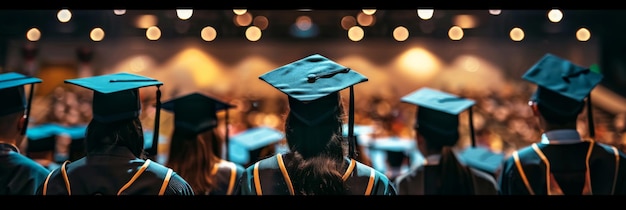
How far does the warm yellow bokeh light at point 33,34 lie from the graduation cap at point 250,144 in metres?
1.51

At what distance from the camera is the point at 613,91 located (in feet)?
16.3

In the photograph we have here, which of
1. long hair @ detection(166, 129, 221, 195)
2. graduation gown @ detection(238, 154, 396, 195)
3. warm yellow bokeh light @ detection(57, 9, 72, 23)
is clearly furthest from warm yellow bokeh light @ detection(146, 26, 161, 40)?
graduation gown @ detection(238, 154, 396, 195)

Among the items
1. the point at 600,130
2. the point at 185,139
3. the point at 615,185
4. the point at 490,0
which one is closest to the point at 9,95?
the point at 185,139

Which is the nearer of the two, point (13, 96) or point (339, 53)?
point (13, 96)

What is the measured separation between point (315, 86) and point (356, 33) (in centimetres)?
406

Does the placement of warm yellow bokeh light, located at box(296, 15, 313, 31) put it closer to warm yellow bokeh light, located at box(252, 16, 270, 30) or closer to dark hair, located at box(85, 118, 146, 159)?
warm yellow bokeh light, located at box(252, 16, 270, 30)

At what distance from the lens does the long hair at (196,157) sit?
11.1ft

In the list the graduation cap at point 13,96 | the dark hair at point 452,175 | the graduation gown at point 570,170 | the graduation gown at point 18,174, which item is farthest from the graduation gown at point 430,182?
the graduation cap at point 13,96

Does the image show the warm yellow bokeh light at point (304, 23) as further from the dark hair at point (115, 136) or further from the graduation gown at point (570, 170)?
the dark hair at point (115, 136)

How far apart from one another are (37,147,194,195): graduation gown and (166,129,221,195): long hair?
779mm

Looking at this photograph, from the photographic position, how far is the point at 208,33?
587cm

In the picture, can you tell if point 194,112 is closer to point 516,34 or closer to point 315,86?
point 315,86

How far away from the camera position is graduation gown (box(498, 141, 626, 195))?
10.2 ft

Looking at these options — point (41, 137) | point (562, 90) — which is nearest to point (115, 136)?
point (41, 137)
